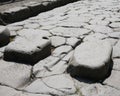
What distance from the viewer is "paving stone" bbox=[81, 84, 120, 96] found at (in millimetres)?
2251

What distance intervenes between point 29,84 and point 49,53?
2.45ft

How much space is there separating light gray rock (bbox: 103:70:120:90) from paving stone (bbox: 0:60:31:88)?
2.94ft

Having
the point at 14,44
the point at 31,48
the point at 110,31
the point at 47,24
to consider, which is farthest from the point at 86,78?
the point at 47,24

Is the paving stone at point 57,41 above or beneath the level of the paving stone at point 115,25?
above

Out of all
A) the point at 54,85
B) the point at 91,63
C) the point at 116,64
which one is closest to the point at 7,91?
the point at 54,85

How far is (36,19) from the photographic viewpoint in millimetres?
5117

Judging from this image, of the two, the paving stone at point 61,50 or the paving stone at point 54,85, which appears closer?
the paving stone at point 54,85

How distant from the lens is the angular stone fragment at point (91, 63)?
7.99ft

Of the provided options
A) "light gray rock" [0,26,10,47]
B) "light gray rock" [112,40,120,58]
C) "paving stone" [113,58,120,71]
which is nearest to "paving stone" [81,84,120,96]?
"paving stone" [113,58,120,71]

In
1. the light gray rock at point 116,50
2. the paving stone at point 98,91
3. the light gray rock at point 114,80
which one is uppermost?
the paving stone at point 98,91

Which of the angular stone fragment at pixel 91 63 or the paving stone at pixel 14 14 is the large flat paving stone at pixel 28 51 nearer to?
the angular stone fragment at pixel 91 63

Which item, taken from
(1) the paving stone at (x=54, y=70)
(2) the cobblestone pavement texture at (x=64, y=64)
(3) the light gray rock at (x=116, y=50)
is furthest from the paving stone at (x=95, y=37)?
(1) the paving stone at (x=54, y=70)

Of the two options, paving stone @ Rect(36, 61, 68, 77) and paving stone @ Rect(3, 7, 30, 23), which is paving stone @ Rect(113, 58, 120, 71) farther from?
paving stone @ Rect(3, 7, 30, 23)

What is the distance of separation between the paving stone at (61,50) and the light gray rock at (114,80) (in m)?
0.84
